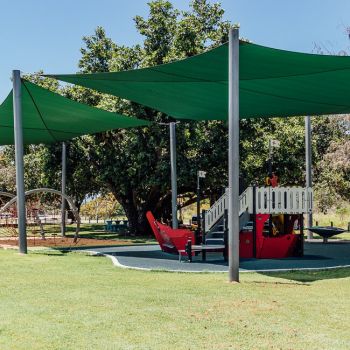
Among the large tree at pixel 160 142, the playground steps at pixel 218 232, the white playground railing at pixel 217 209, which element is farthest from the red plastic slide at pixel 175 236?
the large tree at pixel 160 142

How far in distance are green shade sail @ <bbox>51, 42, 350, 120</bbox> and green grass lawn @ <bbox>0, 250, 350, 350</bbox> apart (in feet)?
14.4

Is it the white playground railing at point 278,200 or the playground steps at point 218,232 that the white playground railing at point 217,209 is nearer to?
the white playground railing at point 278,200

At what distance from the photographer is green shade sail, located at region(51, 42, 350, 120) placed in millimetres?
11397

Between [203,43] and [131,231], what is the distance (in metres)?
10.1

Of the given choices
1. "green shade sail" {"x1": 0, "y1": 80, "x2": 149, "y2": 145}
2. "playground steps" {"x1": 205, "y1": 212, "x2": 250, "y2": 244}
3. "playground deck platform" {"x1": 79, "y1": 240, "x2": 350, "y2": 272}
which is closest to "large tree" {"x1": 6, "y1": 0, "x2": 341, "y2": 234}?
"green shade sail" {"x1": 0, "y1": 80, "x2": 149, "y2": 145}

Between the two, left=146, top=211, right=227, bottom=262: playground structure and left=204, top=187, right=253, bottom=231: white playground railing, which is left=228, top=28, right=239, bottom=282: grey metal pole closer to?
left=146, top=211, right=227, bottom=262: playground structure

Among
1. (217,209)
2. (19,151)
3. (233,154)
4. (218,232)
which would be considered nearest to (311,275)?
(233,154)

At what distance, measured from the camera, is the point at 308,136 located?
2145 centimetres

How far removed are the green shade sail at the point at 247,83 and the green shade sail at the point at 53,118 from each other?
1631mm

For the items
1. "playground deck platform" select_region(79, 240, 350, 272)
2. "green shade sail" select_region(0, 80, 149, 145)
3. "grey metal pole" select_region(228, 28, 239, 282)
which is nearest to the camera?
"grey metal pole" select_region(228, 28, 239, 282)

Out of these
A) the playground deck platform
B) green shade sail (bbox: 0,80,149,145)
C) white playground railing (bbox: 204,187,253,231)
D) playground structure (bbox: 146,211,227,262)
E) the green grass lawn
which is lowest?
the playground deck platform

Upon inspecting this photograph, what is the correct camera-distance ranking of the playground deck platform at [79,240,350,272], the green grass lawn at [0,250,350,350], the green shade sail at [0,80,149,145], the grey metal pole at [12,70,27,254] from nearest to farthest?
the green grass lawn at [0,250,350,350]
the playground deck platform at [79,240,350,272]
the grey metal pole at [12,70,27,254]
the green shade sail at [0,80,149,145]

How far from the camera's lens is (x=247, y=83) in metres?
13.8

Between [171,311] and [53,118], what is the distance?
41.2ft
